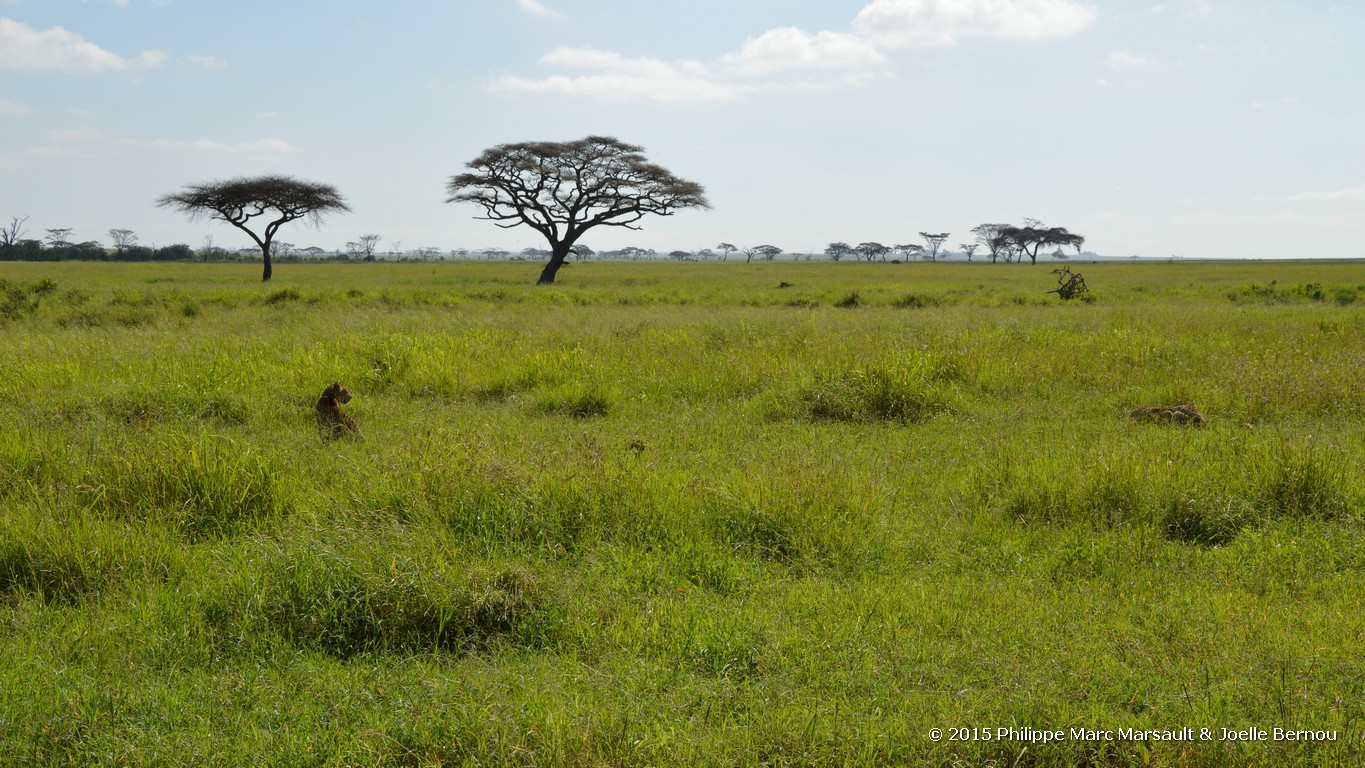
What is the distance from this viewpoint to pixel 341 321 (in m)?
14.9

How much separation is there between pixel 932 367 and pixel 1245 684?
6.92 m

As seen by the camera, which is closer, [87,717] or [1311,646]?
[87,717]

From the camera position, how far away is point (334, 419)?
7.43 metres

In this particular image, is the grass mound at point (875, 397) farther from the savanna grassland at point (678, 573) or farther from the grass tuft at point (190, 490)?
the grass tuft at point (190, 490)

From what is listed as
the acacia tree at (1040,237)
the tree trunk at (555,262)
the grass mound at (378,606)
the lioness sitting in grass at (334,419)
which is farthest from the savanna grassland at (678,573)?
the acacia tree at (1040,237)

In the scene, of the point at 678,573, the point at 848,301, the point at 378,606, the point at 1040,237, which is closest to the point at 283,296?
the point at 848,301

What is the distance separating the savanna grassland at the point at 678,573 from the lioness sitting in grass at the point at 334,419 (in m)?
0.17

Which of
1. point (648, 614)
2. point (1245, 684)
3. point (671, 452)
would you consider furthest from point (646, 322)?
point (1245, 684)

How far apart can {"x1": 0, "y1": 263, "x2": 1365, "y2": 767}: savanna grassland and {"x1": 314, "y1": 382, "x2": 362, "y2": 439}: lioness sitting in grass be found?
0.57ft

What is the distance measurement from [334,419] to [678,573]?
4.49 meters

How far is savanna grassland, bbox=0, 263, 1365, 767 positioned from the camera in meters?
2.95

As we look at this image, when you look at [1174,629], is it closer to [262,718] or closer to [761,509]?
[761,509]

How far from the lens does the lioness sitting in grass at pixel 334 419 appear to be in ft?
23.7

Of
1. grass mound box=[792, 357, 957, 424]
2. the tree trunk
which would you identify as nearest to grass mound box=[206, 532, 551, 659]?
grass mound box=[792, 357, 957, 424]
